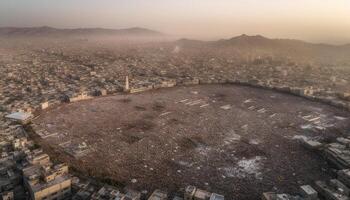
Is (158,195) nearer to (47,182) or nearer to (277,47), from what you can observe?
(47,182)

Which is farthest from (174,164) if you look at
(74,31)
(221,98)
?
(74,31)

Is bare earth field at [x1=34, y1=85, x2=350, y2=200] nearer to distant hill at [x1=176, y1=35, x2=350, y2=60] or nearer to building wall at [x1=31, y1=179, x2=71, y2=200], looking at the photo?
building wall at [x1=31, y1=179, x2=71, y2=200]

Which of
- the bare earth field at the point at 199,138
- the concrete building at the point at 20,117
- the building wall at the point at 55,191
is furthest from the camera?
the concrete building at the point at 20,117

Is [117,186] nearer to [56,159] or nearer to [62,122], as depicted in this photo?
[56,159]

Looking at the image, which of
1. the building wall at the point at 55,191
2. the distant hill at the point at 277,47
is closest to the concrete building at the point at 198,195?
the building wall at the point at 55,191

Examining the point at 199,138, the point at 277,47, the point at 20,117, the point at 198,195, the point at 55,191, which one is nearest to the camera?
the point at 198,195

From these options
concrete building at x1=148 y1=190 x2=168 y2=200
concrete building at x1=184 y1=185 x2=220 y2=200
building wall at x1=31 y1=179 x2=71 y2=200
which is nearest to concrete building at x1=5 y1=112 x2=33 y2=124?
building wall at x1=31 y1=179 x2=71 y2=200

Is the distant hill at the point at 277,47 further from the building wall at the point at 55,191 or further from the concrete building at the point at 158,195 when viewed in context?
the building wall at the point at 55,191

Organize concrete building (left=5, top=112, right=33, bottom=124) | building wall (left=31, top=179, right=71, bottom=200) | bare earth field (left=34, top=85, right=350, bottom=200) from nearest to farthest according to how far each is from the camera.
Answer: building wall (left=31, top=179, right=71, bottom=200) < bare earth field (left=34, top=85, right=350, bottom=200) < concrete building (left=5, top=112, right=33, bottom=124)

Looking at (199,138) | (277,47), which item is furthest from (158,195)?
(277,47)
